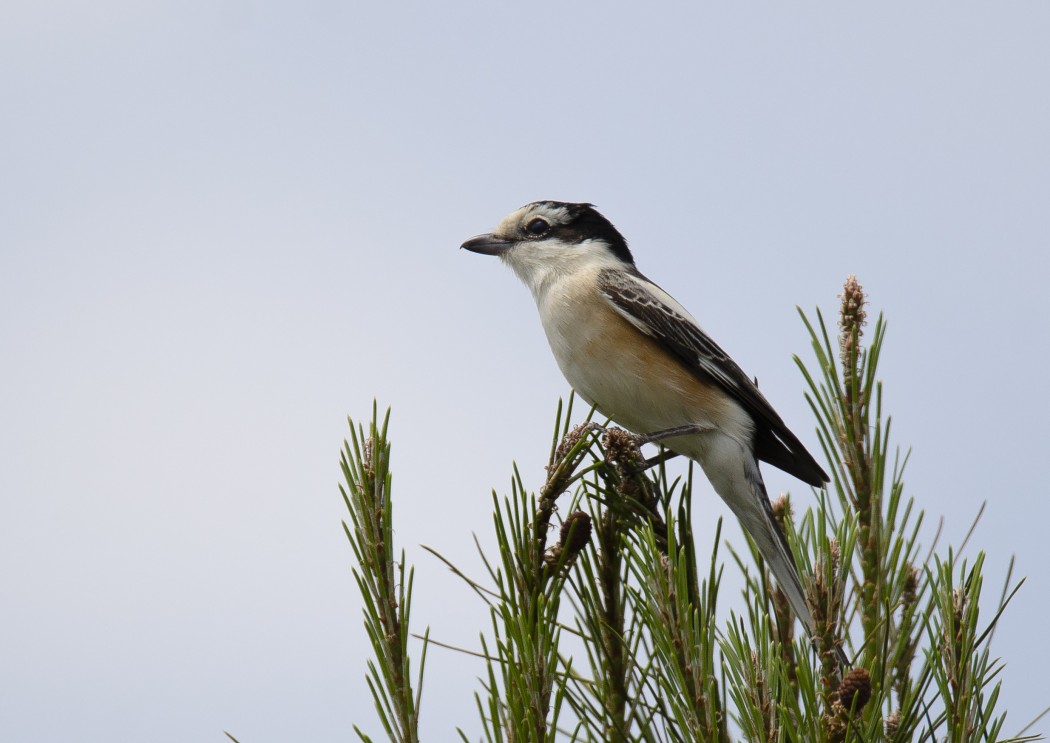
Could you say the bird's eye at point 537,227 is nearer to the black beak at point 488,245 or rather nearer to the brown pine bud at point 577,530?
the black beak at point 488,245

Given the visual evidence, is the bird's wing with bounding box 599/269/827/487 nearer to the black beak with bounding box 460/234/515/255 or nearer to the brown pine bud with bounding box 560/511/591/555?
the black beak with bounding box 460/234/515/255

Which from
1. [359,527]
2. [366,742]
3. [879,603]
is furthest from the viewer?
[879,603]

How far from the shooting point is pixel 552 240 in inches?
237

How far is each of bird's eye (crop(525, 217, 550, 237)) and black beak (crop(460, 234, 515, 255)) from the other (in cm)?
14

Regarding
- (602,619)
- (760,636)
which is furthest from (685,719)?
(602,619)

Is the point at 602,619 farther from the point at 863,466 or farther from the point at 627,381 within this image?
the point at 627,381

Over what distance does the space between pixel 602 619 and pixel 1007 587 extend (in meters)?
0.97

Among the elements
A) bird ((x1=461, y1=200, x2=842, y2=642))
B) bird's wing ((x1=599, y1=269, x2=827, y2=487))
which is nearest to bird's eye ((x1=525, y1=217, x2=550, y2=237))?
bird ((x1=461, y1=200, x2=842, y2=642))

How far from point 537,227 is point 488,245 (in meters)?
0.30

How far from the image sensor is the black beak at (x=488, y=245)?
6039 mm

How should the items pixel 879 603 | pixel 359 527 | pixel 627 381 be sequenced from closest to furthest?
pixel 359 527
pixel 879 603
pixel 627 381

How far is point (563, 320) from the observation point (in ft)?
16.7

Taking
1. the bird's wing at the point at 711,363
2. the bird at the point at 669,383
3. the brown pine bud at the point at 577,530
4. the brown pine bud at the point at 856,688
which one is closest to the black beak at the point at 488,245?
the bird at the point at 669,383

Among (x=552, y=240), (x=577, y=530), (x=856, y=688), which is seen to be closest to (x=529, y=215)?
(x=552, y=240)
